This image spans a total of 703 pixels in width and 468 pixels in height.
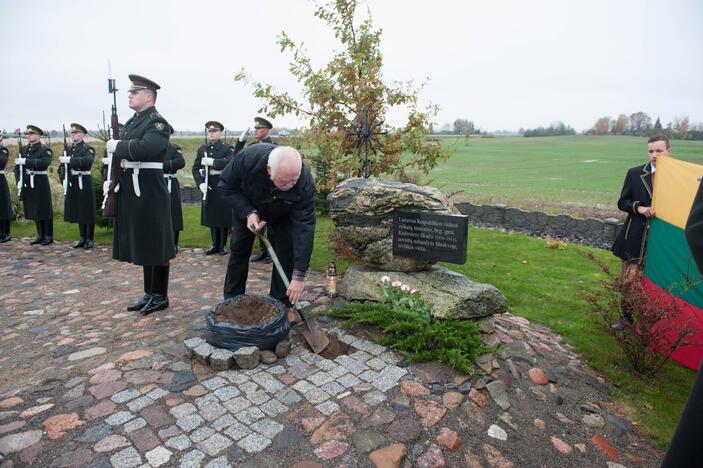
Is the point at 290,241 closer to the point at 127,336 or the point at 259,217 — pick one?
the point at 259,217

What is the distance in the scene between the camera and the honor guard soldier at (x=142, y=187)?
16.4 feet

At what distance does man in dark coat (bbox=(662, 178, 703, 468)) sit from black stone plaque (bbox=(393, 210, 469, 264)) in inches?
133

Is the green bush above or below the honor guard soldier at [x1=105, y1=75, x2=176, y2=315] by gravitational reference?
below

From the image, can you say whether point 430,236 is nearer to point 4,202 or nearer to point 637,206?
point 637,206

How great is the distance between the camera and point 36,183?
32.1 feet

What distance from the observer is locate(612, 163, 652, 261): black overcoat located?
532cm

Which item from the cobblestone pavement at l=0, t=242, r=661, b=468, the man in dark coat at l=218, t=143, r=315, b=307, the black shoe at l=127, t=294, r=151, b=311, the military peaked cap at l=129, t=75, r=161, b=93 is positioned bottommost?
the cobblestone pavement at l=0, t=242, r=661, b=468

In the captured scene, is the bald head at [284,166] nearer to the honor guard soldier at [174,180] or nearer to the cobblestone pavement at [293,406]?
the cobblestone pavement at [293,406]

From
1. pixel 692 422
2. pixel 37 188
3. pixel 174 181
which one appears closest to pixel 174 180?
pixel 174 181

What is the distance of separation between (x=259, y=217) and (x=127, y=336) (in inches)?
73.0

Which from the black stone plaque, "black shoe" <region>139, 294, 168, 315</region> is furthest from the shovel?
"black shoe" <region>139, 294, 168, 315</region>

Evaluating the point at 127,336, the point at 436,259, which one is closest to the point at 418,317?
the point at 436,259

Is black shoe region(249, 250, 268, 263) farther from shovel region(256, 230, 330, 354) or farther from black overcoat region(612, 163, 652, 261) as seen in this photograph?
black overcoat region(612, 163, 652, 261)

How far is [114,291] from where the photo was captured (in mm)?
6438
